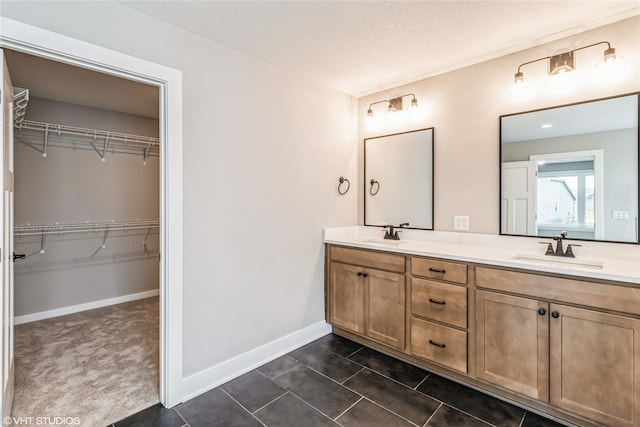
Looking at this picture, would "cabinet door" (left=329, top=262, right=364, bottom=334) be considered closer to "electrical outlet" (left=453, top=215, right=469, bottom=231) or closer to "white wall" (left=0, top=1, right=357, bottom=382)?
"white wall" (left=0, top=1, right=357, bottom=382)

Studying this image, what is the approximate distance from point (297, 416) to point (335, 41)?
242cm

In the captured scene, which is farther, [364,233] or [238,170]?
[364,233]

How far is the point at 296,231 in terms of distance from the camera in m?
2.73

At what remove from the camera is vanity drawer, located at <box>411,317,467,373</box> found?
207 centimetres

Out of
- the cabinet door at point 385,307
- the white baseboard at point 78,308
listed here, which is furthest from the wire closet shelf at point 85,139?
the cabinet door at point 385,307

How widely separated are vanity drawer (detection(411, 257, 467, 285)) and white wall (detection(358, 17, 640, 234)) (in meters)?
0.57

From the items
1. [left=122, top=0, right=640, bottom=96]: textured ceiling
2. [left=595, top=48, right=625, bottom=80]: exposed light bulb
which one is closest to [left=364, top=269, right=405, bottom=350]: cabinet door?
[left=122, top=0, right=640, bottom=96]: textured ceiling

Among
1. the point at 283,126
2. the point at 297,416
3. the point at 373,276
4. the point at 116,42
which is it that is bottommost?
the point at 297,416

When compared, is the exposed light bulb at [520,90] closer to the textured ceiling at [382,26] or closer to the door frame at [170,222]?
the textured ceiling at [382,26]

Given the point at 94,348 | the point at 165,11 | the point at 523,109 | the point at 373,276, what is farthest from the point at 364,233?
the point at 94,348

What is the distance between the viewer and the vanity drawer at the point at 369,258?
2.40 meters

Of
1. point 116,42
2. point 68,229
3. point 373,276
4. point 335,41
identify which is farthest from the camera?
point 68,229

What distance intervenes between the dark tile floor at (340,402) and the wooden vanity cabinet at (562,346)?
23 cm

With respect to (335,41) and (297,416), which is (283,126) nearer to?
(335,41)
